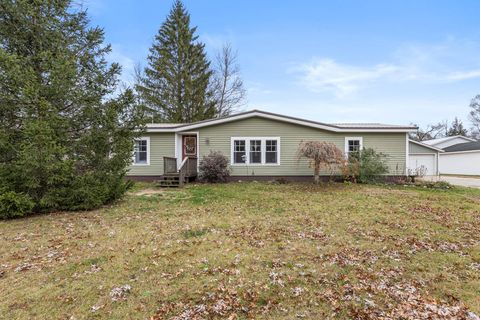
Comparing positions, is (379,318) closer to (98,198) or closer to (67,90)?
(98,198)

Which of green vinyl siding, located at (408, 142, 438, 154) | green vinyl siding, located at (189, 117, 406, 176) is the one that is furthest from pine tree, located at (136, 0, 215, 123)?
green vinyl siding, located at (408, 142, 438, 154)

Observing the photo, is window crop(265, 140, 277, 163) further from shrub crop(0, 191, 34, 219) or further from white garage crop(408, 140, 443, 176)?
white garage crop(408, 140, 443, 176)

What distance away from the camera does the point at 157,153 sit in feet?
47.5

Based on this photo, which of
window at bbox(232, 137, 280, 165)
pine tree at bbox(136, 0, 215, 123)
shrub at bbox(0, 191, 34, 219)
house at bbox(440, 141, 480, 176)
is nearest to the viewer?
shrub at bbox(0, 191, 34, 219)

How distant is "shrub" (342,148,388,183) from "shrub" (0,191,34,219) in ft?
39.8

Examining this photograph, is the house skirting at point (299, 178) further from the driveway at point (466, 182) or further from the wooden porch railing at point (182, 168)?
the driveway at point (466, 182)

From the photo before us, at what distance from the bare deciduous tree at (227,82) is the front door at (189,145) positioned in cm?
1298

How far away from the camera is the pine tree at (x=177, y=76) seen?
26062 millimetres

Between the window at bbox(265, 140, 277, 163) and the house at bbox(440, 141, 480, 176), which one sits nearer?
the window at bbox(265, 140, 277, 163)

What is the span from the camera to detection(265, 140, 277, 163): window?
13.9m

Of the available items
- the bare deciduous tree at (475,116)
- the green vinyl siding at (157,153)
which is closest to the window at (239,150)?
the green vinyl siding at (157,153)

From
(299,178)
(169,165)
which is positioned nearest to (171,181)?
(169,165)

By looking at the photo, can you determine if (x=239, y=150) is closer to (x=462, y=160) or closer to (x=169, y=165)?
(x=169, y=165)

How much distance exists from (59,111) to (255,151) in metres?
8.87
